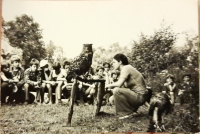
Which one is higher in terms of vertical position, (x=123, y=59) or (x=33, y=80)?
(x=123, y=59)

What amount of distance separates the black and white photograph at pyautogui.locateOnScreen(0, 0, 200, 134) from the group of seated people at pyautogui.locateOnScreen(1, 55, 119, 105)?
12 millimetres

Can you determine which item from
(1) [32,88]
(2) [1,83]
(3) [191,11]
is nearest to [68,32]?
(1) [32,88]

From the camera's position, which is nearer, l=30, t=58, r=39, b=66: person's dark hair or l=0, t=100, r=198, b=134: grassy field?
l=0, t=100, r=198, b=134: grassy field

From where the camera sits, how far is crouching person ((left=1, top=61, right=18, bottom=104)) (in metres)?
3.31

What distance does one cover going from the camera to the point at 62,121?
3.28 meters

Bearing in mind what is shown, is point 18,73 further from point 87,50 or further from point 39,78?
point 87,50

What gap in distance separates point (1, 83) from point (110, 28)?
150 centimetres

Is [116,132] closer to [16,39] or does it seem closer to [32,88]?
[32,88]

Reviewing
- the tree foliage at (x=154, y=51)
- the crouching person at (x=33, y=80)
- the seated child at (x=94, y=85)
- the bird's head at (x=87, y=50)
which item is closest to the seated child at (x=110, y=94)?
the seated child at (x=94, y=85)

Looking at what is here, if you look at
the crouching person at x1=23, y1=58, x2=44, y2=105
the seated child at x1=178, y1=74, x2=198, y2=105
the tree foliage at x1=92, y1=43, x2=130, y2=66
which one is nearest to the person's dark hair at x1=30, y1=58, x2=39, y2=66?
the crouching person at x1=23, y1=58, x2=44, y2=105

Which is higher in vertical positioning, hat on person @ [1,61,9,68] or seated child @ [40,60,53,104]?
hat on person @ [1,61,9,68]

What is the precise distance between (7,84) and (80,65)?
3.03ft

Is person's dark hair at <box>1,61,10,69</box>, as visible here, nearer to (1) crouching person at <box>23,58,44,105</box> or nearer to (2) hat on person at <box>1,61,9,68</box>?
(2) hat on person at <box>1,61,9,68</box>

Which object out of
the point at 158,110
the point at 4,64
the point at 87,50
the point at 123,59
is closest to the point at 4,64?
the point at 4,64
